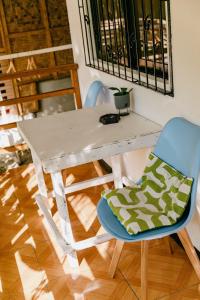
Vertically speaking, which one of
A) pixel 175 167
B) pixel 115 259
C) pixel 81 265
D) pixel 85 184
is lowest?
pixel 81 265

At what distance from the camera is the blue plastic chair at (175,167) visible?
5.60 ft

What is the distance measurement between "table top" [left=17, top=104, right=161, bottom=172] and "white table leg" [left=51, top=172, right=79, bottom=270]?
0.08m

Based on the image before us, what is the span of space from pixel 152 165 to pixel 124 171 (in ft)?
3.61

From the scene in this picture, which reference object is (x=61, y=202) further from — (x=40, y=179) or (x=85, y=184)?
(x=40, y=179)

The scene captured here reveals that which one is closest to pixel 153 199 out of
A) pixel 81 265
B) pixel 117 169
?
pixel 81 265

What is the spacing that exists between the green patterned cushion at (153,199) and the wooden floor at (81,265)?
0.48m

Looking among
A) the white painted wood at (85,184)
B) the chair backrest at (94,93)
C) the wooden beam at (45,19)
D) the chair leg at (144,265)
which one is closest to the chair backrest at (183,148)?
the chair leg at (144,265)

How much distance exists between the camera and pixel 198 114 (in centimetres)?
193

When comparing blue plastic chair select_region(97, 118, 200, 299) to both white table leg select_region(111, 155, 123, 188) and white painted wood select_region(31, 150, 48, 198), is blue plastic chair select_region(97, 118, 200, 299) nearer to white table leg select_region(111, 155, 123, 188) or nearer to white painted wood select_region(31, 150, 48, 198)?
white table leg select_region(111, 155, 123, 188)

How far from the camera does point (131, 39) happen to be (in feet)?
8.50

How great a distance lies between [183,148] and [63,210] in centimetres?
74

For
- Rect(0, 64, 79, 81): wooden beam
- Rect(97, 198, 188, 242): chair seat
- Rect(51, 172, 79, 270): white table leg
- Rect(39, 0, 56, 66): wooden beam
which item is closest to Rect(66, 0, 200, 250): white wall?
Rect(97, 198, 188, 242): chair seat

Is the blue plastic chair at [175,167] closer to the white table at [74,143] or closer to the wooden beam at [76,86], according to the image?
the white table at [74,143]

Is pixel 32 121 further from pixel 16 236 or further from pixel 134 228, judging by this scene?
pixel 134 228
